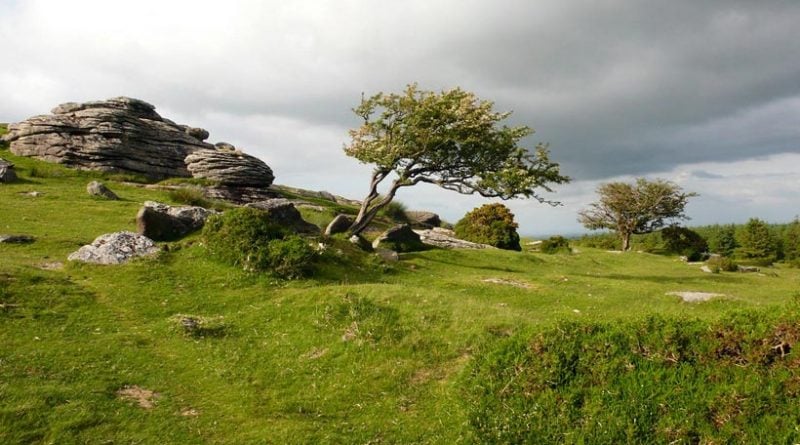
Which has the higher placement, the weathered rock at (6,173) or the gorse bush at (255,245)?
the weathered rock at (6,173)

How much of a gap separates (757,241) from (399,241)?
9155cm

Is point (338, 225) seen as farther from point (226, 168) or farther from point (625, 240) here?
point (625, 240)

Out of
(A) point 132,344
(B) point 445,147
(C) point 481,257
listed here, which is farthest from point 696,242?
(A) point 132,344

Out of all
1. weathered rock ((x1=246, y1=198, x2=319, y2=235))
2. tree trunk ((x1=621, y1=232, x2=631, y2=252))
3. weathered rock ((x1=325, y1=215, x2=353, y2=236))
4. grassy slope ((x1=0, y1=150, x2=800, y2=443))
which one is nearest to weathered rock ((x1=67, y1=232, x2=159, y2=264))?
grassy slope ((x1=0, y1=150, x2=800, y2=443))

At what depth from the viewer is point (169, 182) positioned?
196 feet

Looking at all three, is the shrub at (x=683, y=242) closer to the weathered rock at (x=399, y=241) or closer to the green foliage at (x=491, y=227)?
the green foliage at (x=491, y=227)

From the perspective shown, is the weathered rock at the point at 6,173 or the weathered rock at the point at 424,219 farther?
the weathered rock at the point at 424,219

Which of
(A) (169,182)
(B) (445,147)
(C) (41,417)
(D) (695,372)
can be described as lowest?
(C) (41,417)

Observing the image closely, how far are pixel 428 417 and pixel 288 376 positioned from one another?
4442 mm

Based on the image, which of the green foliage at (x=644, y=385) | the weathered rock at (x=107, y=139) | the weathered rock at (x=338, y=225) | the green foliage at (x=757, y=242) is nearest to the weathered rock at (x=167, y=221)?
the weathered rock at (x=338, y=225)

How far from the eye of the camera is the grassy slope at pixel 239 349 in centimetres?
1036

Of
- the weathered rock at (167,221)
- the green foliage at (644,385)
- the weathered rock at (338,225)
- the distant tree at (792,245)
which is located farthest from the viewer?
the distant tree at (792,245)

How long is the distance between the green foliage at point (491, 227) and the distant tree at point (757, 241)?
65.7 meters

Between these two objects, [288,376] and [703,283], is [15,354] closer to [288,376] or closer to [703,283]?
[288,376]
